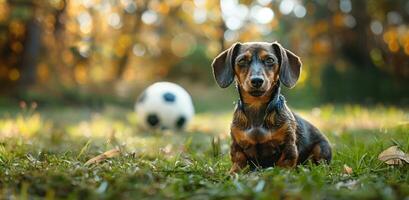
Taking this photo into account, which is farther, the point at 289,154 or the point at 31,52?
the point at 31,52

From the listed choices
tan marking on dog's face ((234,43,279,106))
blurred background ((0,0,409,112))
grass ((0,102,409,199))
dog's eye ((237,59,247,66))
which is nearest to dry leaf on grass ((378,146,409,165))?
grass ((0,102,409,199))

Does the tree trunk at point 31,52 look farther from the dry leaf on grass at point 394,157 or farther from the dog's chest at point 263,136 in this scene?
the dry leaf on grass at point 394,157

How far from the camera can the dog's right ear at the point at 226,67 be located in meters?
4.34

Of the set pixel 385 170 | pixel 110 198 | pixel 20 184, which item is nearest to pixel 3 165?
pixel 20 184

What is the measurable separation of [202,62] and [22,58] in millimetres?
9391

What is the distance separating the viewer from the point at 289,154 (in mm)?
4102

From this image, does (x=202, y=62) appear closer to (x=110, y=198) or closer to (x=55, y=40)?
(x=55, y=40)

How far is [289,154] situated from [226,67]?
854 mm

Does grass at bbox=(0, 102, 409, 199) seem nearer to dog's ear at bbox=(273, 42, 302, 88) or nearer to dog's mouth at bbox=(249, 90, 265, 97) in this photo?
dog's mouth at bbox=(249, 90, 265, 97)

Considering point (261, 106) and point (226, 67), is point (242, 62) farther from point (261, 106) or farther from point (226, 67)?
point (261, 106)

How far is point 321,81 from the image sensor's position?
60.1 ft

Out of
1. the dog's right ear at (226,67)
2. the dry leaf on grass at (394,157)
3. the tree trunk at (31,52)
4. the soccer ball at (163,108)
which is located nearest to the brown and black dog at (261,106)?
the dog's right ear at (226,67)

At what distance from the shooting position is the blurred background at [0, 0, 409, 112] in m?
16.6

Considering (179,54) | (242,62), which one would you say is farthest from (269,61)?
(179,54)
